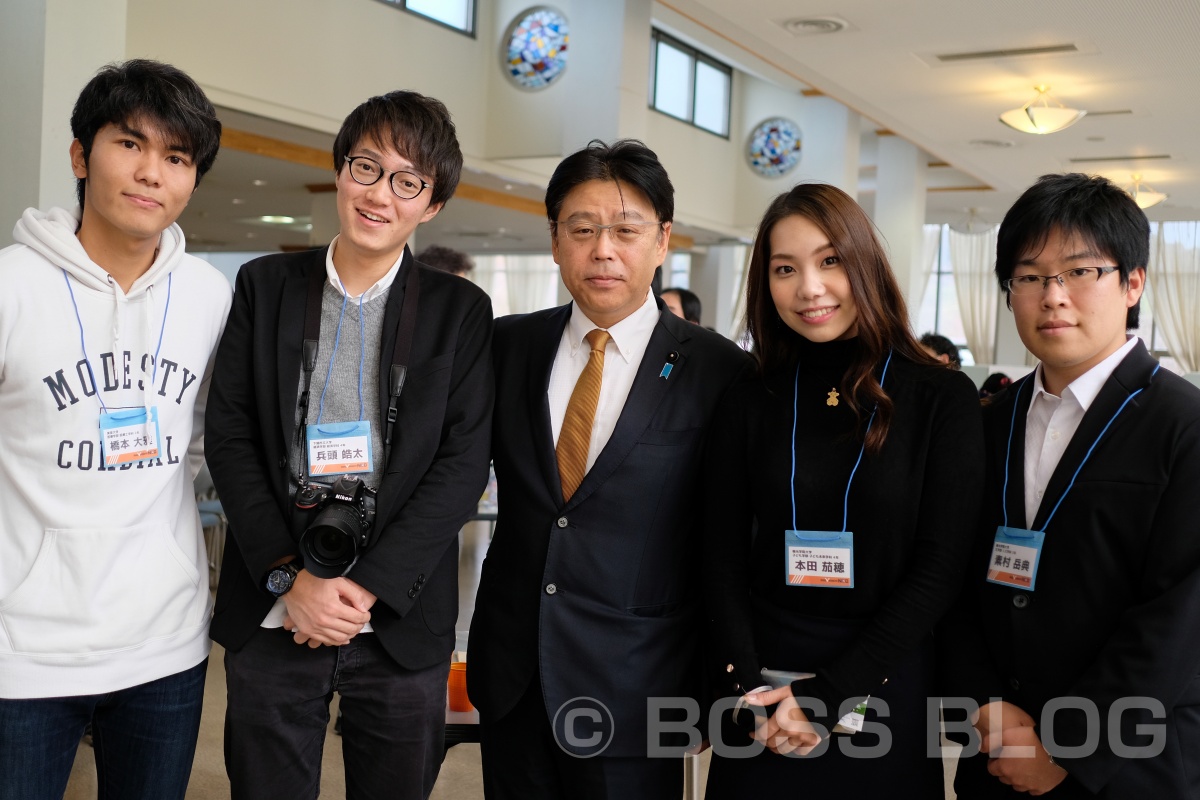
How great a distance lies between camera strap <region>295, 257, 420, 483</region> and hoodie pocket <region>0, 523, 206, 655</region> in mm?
284


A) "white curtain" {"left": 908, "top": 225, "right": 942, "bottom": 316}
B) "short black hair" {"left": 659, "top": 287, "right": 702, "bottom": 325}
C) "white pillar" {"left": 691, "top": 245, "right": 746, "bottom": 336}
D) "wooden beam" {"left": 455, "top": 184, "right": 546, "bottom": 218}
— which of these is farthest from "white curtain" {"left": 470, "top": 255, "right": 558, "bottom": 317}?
"short black hair" {"left": 659, "top": 287, "right": 702, "bottom": 325}

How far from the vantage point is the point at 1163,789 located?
4.96 feet

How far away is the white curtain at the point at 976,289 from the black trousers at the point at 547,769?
17.0 meters

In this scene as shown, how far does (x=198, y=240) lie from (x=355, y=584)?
690 inches

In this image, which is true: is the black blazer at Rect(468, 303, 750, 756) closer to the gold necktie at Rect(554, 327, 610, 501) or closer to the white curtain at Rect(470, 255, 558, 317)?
the gold necktie at Rect(554, 327, 610, 501)

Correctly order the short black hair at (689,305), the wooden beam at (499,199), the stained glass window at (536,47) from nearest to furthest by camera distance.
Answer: the short black hair at (689,305) → the stained glass window at (536,47) → the wooden beam at (499,199)

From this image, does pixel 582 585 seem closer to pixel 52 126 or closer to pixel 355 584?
pixel 355 584

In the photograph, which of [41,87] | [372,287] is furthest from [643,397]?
[41,87]

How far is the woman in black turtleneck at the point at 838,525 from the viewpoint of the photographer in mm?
1624

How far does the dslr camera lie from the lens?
156 centimetres

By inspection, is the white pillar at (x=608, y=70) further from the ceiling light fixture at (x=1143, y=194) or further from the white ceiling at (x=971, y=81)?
the ceiling light fixture at (x=1143, y=194)

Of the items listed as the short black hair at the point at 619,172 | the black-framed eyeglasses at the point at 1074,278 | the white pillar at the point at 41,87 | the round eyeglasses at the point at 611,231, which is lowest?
the black-framed eyeglasses at the point at 1074,278

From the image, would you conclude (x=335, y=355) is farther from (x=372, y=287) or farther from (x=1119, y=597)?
(x=1119, y=597)

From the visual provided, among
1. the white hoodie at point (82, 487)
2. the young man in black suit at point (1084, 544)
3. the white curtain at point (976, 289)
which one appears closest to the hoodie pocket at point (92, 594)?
the white hoodie at point (82, 487)
